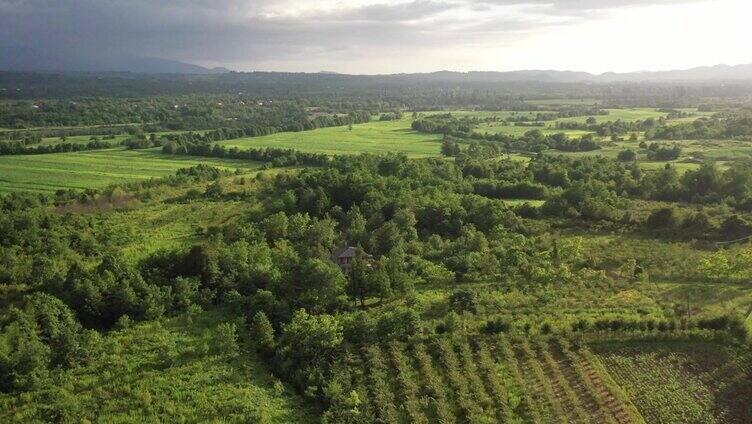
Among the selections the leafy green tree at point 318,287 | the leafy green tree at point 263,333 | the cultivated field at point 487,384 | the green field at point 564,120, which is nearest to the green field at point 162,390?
the leafy green tree at point 263,333

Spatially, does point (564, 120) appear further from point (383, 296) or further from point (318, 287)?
point (318, 287)

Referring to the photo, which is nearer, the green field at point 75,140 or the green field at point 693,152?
the green field at point 693,152

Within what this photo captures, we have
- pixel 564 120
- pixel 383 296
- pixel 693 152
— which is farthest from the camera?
pixel 564 120

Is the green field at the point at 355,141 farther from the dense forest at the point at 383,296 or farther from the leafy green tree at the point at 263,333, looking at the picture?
the leafy green tree at the point at 263,333

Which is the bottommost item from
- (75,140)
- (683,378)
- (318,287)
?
(683,378)

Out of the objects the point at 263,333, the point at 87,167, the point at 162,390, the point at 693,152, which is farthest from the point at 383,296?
the point at 693,152

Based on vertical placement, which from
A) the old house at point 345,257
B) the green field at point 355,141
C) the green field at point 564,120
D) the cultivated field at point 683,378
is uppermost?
the green field at point 564,120

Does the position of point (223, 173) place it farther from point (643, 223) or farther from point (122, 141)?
point (643, 223)

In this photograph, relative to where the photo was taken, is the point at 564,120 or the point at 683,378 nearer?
the point at 683,378
